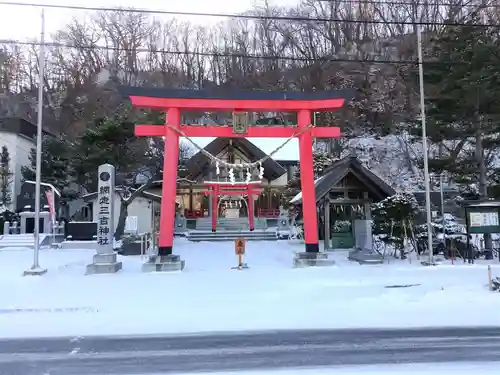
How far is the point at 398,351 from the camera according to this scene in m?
5.92

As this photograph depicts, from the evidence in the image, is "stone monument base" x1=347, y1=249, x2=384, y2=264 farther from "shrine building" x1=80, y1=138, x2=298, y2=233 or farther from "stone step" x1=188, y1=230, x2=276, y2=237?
"shrine building" x1=80, y1=138, x2=298, y2=233

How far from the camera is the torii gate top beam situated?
13.8 metres

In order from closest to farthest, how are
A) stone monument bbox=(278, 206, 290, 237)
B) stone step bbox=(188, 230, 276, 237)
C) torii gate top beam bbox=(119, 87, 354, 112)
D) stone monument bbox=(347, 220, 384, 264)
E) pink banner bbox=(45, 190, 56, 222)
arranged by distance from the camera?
torii gate top beam bbox=(119, 87, 354, 112) → stone monument bbox=(347, 220, 384, 264) → pink banner bbox=(45, 190, 56, 222) → stone step bbox=(188, 230, 276, 237) → stone monument bbox=(278, 206, 290, 237)

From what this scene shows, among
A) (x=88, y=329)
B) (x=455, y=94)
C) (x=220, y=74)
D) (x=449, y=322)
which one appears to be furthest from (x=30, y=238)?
(x=220, y=74)

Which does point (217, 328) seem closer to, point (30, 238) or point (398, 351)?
point (398, 351)

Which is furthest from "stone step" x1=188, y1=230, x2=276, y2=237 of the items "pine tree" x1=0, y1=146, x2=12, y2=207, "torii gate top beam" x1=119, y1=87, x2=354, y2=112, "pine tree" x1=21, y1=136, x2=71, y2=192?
"pine tree" x1=0, y1=146, x2=12, y2=207

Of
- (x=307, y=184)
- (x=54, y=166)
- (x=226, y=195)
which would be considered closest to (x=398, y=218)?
(x=307, y=184)

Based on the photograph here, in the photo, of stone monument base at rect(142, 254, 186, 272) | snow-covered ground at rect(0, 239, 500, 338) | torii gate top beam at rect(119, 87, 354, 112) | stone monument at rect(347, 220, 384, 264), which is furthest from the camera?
stone monument at rect(347, 220, 384, 264)

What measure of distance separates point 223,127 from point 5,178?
84.4 feet

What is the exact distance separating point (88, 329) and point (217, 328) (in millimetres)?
2325

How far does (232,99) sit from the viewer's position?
46.1ft

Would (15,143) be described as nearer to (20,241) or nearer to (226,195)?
(20,241)

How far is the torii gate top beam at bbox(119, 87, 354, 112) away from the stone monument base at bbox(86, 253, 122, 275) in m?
5.07

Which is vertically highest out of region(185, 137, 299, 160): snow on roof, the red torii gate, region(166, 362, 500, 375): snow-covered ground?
region(185, 137, 299, 160): snow on roof
